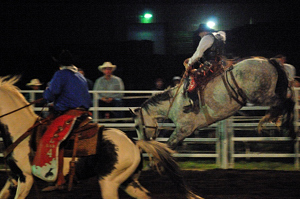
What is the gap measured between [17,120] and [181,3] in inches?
445

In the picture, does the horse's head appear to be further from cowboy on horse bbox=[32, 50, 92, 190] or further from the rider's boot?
cowboy on horse bbox=[32, 50, 92, 190]

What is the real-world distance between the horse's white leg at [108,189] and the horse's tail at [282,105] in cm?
335

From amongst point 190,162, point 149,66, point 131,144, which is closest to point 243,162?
point 190,162

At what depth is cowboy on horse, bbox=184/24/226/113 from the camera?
221 inches

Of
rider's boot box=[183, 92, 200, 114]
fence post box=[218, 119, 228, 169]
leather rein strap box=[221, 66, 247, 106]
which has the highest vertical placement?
leather rein strap box=[221, 66, 247, 106]

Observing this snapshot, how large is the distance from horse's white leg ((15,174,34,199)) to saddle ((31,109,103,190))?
0.24 feet

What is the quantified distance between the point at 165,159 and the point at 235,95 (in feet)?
8.01

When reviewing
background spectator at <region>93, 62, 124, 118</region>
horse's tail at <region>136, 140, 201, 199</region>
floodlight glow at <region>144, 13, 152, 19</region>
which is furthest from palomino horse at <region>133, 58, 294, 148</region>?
floodlight glow at <region>144, 13, 152, 19</region>

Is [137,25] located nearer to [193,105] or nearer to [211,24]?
[211,24]

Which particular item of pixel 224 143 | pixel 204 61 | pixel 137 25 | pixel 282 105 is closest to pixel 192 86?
pixel 204 61

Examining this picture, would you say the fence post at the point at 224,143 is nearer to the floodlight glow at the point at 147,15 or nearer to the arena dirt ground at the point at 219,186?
the arena dirt ground at the point at 219,186

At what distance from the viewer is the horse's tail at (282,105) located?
18.4 feet

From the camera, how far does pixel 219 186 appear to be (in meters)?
5.20

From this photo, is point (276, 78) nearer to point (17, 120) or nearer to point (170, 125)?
point (170, 125)
